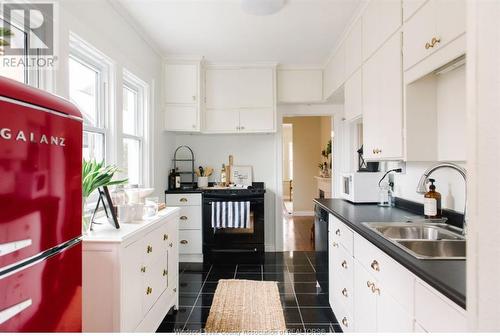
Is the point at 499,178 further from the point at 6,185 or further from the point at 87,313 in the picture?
the point at 87,313

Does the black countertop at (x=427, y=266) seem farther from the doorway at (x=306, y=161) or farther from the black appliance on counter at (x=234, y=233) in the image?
the doorway at (x=306, y=161)

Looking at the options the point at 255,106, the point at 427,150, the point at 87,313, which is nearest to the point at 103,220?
the point at 87,313

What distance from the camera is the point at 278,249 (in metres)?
4.12

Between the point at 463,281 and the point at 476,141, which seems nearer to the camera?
the point at 476,141

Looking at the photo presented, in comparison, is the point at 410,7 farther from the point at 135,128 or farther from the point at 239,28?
the point at 135,128

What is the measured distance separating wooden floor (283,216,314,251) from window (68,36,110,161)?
300cm

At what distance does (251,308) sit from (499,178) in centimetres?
231

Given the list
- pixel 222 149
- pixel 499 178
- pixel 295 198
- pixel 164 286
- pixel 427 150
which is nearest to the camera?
pixel 499 178

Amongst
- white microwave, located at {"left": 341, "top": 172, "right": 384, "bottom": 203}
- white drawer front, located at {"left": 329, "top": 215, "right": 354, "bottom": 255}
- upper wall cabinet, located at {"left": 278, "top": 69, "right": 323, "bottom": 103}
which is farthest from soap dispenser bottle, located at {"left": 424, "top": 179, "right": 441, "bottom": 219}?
upper wall cabinet, located at {"left": 278, "top": 69, "right": 323, "bottom": 103}

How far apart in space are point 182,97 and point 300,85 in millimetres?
1641

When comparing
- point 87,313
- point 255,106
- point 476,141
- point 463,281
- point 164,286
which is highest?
point 255,106

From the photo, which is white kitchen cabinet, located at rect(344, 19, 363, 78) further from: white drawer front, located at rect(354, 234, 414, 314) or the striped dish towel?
the striped dish towel

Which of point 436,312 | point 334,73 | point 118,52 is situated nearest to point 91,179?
point 118,52

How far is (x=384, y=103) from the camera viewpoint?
2072mm
